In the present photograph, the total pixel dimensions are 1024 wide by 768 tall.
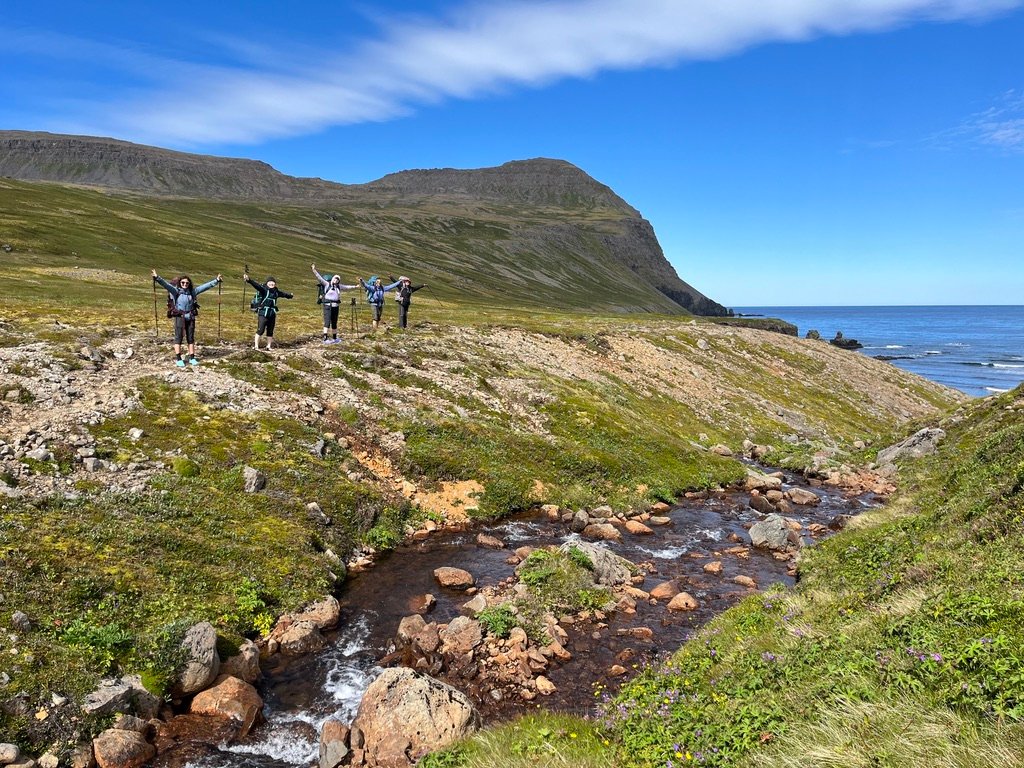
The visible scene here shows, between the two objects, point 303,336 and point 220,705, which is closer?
point 220,705

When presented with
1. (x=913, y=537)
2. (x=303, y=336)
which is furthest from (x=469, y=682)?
(x=303, y=336)

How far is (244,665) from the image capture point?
14.4 metres

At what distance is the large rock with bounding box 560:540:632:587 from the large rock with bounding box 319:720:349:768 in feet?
32.2

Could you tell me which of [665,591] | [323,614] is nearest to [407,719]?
[323,614]

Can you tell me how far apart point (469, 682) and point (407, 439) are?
15.3m

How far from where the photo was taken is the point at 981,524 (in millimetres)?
14602

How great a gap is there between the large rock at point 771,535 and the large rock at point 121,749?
2198cm

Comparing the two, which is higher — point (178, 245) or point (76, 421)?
point (178, 245)

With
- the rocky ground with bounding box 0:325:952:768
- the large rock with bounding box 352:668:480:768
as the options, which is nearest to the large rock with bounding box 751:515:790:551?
the rocky ground with bounding box 0:325:952:768

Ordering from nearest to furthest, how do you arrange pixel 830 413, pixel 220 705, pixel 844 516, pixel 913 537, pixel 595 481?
pixel 220 705 < pixel 913 537 < pixel 844 516 < pixel 595 481 < pixel 830 413

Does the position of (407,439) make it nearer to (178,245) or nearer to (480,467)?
(480,467)

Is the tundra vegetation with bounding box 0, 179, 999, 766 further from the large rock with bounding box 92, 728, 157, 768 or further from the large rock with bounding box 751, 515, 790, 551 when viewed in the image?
the large rock with bounding box 751, 515, 790, 551

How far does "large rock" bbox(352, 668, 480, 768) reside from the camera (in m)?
11.5

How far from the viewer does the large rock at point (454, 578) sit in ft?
64.3
